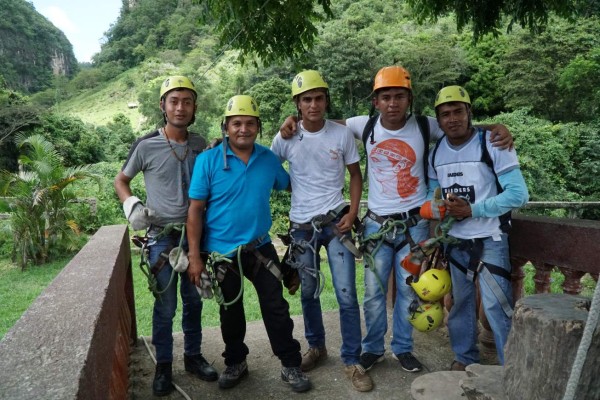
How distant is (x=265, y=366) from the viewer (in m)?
3.69

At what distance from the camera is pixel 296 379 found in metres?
3.29

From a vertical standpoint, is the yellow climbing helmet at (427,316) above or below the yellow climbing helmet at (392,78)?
below

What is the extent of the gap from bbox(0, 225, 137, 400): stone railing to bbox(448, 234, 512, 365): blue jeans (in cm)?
217

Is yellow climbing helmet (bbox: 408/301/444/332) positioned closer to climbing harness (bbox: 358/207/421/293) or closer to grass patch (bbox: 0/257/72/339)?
climbing harness (bbox: 358/207/421/293)

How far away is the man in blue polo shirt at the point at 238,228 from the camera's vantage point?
3121 mm

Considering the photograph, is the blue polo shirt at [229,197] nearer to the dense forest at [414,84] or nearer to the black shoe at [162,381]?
the black shoe at [162,381]

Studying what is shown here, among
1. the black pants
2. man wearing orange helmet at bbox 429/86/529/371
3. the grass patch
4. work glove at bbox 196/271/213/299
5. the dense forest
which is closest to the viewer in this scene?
man wearing orange helmet at bbox 429/86/529/371

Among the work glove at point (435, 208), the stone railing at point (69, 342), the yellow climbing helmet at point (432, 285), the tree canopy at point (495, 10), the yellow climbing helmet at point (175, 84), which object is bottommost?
the yellow climbing helmet at point (432, 285)

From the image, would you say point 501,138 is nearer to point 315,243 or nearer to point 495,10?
point 315,243

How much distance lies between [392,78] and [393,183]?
2.35 ft

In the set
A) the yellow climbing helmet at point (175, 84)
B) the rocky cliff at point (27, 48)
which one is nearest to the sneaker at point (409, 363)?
the yellow climbing helmet at point (175, 84)

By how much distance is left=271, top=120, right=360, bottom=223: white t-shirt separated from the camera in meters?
3.38

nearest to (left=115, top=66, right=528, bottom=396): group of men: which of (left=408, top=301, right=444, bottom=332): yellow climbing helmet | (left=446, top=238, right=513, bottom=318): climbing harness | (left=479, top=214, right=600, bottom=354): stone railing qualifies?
(left=446, top=238, right=513, bottom=318): climbing harness

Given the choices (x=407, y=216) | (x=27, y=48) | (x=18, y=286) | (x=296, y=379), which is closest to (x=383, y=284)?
(x=407, y=216)
